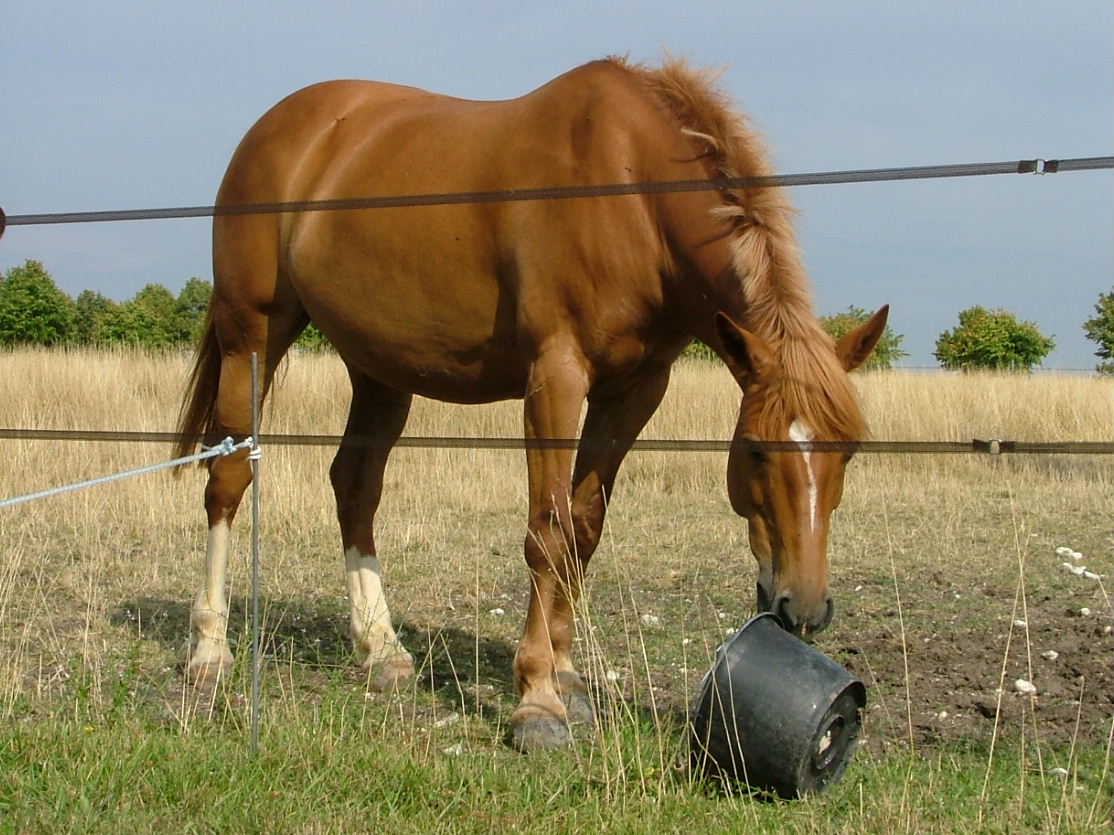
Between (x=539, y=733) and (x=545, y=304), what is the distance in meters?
1.43

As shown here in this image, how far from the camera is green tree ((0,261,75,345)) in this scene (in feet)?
85.1

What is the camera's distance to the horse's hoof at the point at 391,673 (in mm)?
4574

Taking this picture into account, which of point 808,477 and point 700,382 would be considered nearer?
point 808,477

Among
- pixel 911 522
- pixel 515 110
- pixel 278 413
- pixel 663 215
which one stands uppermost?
pixel 515 110

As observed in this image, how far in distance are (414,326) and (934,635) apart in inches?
98.8

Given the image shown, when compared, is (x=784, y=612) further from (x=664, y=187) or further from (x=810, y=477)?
(x=664, y=187)

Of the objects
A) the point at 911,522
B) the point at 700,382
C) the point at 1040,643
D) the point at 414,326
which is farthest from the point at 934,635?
the point at 700,382

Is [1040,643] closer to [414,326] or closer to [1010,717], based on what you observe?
[1010,717]

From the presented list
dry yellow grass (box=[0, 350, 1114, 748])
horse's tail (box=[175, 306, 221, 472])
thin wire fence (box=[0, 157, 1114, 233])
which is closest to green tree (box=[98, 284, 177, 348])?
dry yellow grass (box=[0, 350, 1114, 748])

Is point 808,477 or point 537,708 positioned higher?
point 808,477

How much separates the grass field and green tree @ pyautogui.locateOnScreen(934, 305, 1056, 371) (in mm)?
17506

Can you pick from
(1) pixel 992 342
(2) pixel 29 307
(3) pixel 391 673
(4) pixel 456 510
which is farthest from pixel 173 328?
(3) pixel 391 673

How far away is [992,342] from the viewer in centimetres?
2758

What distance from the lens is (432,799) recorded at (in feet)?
10.1
